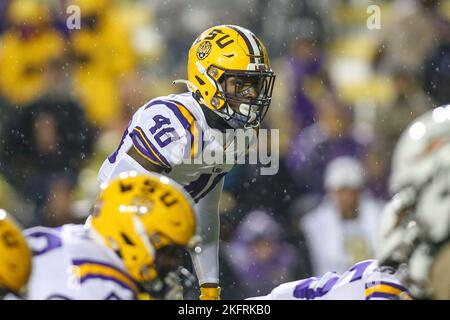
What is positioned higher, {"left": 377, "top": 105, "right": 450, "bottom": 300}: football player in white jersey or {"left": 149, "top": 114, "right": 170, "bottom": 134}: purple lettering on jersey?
{"left": 149, "top": 114, "right": 170, "bottom": 134}: purple lettering on jersey

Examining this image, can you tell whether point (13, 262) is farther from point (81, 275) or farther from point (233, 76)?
point (233, 76)

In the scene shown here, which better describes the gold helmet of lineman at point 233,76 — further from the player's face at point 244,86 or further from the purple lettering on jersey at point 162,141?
the purple lettering on jersey at point 162,141

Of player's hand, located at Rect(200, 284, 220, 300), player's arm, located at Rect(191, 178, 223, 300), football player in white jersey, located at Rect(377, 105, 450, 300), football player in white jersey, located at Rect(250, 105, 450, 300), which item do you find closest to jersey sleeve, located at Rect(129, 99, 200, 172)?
player's arm, located at Rect(191, 178, 223, 300)

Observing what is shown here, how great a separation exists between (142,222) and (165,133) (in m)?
1.41

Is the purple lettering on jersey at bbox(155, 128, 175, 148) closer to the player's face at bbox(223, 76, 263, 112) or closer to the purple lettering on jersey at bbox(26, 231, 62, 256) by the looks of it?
the player's face at bbox(223, 76, 263, 112)

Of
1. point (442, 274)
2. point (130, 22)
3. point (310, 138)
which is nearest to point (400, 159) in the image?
point (442, 274)

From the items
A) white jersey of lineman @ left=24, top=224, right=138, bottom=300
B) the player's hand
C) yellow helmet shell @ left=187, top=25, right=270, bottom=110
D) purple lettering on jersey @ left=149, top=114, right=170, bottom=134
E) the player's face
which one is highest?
yellow helmet shell @ left=187, top=25, right=270, bottom=110

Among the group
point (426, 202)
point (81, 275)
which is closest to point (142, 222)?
point (81, 275)

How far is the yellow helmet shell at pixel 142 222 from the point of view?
331cm

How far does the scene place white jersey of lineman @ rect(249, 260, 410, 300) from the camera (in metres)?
3.78

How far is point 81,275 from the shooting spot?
328 cm

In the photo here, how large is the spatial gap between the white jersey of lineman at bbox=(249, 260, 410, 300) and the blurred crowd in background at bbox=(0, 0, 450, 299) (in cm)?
171

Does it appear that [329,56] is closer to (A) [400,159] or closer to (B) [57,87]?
(B) [57,87]

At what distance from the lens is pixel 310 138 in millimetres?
6898
